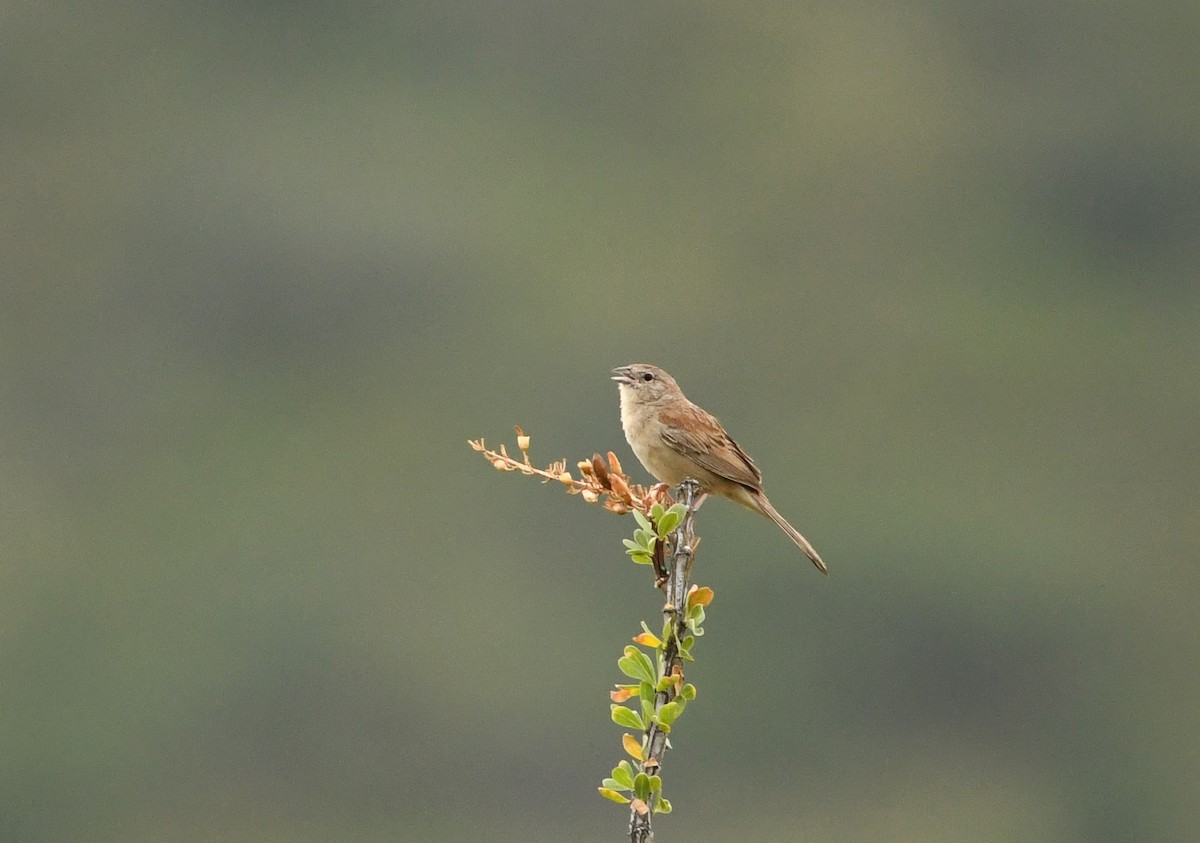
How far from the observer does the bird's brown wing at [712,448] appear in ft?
22.8

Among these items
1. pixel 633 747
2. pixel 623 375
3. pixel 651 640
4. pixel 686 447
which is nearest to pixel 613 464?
pixel 651 640

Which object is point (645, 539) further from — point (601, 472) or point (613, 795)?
point (613, 795)

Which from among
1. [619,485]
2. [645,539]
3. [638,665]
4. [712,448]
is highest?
[712,448]

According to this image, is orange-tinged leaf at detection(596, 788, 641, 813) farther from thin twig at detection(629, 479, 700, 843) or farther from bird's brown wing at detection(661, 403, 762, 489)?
bird's brown wing at detection(661, 403, 762, 489)

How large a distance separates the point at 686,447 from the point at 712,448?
6.4 inches

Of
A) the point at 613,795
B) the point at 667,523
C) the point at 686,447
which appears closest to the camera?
the point at 613,795

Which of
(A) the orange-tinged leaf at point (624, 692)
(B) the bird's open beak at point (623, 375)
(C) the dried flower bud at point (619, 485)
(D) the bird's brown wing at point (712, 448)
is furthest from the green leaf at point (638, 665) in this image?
(B) the bird's open beak at point (623, 375)

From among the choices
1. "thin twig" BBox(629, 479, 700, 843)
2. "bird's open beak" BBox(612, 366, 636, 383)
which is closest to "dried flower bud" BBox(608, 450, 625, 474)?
"thin twig" BBox(629, 479, 700, 843)

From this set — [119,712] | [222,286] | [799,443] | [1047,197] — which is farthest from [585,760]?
[1047,197]

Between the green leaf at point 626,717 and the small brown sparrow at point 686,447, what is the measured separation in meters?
3.15

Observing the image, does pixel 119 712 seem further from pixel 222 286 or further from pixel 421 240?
pixel 421 240

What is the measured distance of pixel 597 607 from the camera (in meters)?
55.3

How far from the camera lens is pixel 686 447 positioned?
23.4ft

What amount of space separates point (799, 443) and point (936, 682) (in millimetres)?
9268
